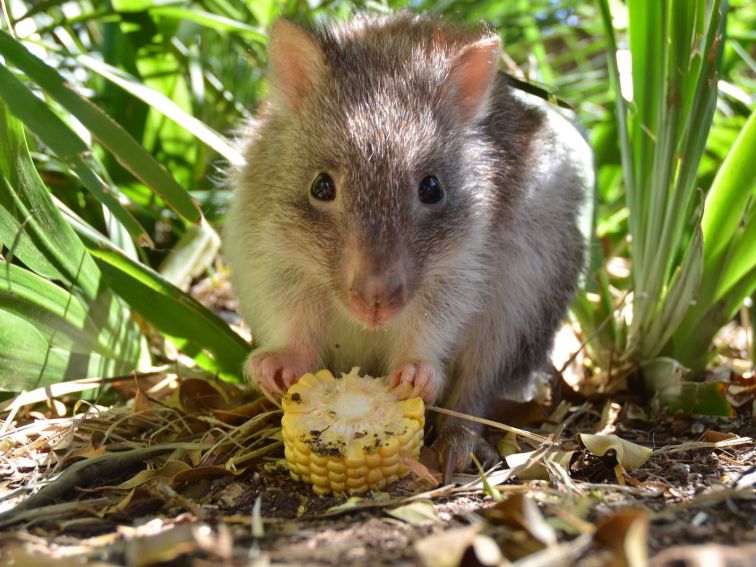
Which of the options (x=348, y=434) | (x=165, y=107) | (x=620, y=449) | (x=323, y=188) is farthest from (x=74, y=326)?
(x=620, y=449)

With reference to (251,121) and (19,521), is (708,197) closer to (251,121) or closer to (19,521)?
(251,121)

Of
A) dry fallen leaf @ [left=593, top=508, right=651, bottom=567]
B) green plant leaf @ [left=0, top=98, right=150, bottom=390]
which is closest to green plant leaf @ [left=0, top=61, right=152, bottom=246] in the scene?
green plant leaf @ [left=0, top=98, right=150, bottom=390]

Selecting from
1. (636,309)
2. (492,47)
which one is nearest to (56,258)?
(492,47)

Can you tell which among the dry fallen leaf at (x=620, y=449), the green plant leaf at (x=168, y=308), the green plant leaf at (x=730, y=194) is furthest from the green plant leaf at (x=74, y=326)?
the green plant leaf at (x=730, y=194)

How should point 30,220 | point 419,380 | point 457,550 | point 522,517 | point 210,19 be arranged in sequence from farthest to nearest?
1. point 210,19
2. point 30,220
3. point 419,380
4. point 522,517
5. point 457,550

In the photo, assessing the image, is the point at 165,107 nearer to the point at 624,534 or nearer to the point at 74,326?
the point at 74,326

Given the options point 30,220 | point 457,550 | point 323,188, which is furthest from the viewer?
point 30,220

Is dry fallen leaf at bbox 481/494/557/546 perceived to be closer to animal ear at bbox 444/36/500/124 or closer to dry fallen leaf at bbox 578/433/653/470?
dry fallen leaf at bbox 578/433/653/470

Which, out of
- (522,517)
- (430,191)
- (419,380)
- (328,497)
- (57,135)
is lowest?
(328,497)
